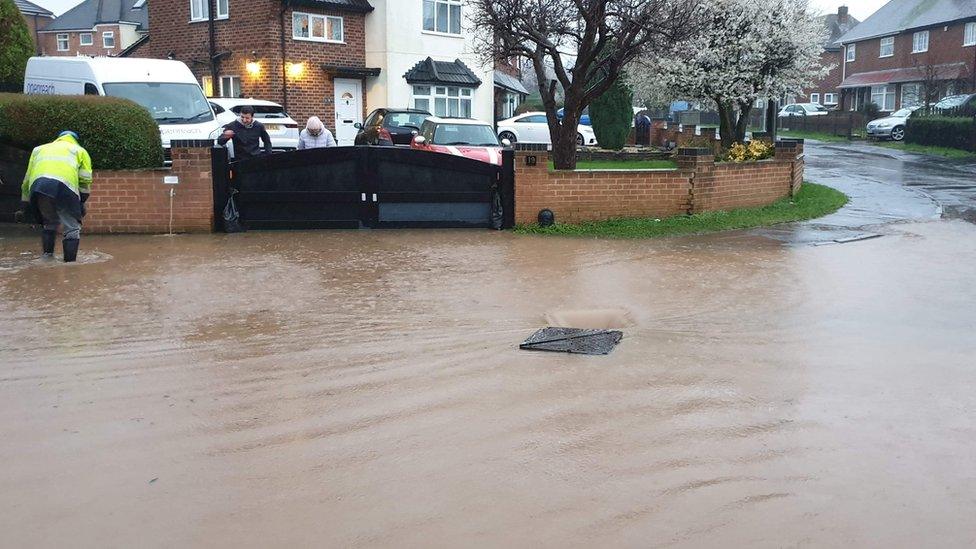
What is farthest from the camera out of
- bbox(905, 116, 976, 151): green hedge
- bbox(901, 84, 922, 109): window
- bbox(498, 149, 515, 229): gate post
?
bbox(901, 84, 922, 109): window

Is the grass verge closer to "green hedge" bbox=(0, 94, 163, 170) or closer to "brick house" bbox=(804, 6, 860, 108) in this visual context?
"brick house" bbox=(804, 6, 860, 108)

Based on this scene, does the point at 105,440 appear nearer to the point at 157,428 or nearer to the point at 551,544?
the point at 157,428

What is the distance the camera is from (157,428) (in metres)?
5.10

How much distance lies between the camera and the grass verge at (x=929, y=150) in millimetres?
28328

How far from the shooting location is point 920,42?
4834 cm

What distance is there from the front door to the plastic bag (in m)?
15.5

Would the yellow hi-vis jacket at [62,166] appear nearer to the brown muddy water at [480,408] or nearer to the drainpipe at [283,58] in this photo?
the brown muddy water at [480,408]

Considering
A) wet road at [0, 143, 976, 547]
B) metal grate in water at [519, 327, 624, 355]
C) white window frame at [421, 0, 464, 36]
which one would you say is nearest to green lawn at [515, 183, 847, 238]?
wet road at [0, 143, 976, 547]

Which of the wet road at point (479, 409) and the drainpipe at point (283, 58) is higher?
the drainpipe at point (283, 58)

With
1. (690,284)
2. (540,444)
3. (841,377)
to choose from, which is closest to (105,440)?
(540,444)

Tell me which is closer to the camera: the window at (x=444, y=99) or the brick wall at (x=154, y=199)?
the brick wall at (x=154, y=199)

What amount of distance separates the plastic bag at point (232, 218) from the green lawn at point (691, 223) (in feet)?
12.6

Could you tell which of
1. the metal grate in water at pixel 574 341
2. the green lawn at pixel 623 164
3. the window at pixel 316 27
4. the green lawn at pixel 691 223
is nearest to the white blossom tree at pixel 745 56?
the green lawn at pixel 623 164

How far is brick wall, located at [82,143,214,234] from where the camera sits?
12039mm
